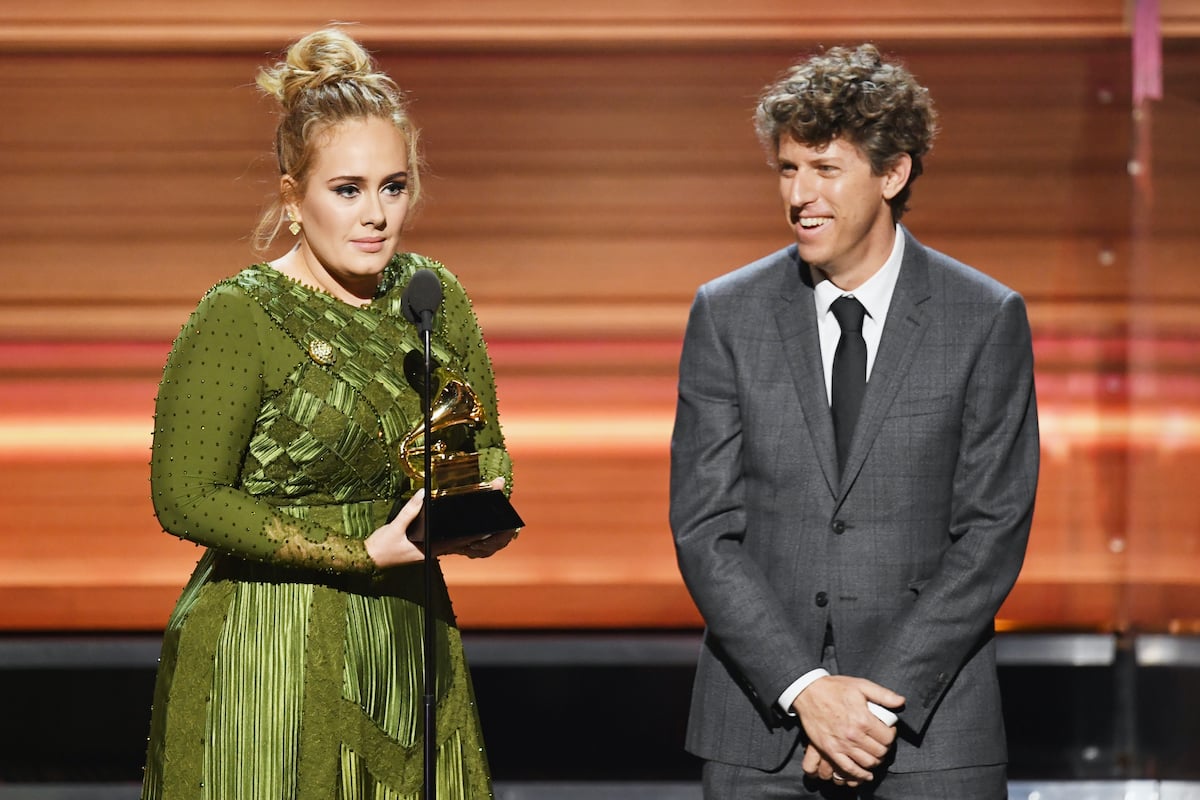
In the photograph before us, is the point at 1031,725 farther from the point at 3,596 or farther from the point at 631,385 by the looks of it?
the point at 3,596

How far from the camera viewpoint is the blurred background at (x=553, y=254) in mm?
4277

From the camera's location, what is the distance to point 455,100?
4324mm

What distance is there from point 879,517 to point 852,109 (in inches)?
26.7

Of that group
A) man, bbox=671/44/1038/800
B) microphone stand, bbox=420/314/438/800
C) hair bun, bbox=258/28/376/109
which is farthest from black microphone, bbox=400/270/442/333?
man, bbox=671/44/1038/800

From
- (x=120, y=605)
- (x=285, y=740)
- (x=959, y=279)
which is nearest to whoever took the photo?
(x=285, y=740)

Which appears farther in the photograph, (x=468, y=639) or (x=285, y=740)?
(x=468, y=639)

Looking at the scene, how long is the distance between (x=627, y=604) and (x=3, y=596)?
1965 mm

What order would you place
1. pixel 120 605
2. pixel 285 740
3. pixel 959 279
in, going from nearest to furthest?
pixel 285 740 → pixel 959 279 → pixel 120 605

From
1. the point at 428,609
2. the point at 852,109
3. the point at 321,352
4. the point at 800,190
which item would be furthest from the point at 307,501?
the point at 852,109

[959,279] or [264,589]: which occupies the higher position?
[959,279]

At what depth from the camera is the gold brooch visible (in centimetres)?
217

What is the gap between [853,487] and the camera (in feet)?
7.38

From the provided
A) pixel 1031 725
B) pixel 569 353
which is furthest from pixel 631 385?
pixel 1031 725

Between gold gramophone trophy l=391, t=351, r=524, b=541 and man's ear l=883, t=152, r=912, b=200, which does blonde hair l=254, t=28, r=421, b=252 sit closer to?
gold gramophone trophy l=391, t=351, r=524, b=541
